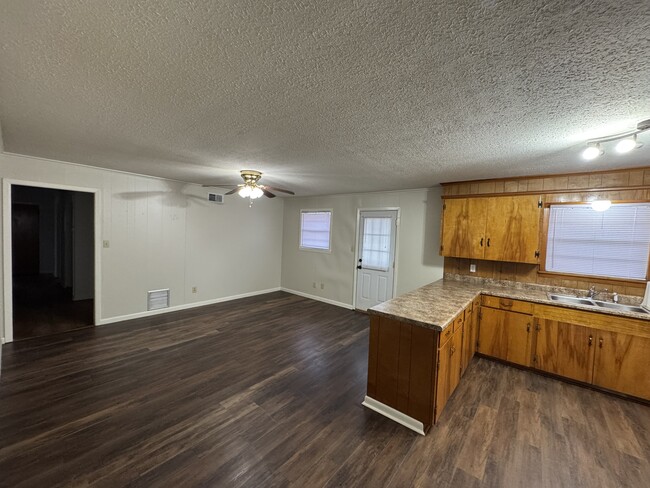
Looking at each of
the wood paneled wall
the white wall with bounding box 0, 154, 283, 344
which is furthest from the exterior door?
the white wall with bounding box 0, 154, 283, 344

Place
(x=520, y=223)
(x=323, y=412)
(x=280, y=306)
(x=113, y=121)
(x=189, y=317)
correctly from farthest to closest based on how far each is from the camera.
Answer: (x=280, y=306) < (x=189, y=317) < (x=520, y=223) < (x=323, y=412) < (x=113, y=121)

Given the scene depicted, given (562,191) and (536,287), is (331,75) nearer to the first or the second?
(562,191)

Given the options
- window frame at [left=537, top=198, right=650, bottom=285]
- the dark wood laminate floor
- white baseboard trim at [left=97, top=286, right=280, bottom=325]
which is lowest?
the dark wood laminate floor

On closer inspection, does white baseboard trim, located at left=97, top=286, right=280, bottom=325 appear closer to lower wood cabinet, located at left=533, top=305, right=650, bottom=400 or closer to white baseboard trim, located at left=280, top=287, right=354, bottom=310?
white baseboard trim, located at left=280, top=287, right=354, bottom=310

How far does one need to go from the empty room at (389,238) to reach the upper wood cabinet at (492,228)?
3 centimetres

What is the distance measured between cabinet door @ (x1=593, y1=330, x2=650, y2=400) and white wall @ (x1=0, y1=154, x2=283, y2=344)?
18.5 ft

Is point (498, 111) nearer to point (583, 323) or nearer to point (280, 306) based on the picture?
point (583, 323)

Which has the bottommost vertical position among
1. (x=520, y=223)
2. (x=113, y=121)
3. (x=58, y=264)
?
(x=58, y=264)

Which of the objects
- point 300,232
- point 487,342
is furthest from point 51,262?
point 487,342

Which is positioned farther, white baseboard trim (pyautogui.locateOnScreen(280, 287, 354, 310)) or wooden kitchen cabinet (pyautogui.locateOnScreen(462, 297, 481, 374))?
white baseboard trim (pyautogui.locateOnScreen(280, 287, 354, 310))

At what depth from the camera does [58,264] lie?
740 centimetres

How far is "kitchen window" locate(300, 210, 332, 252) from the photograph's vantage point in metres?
5.98

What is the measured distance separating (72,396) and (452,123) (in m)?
3.92

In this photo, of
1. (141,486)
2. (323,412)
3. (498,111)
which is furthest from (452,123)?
(141,486)
